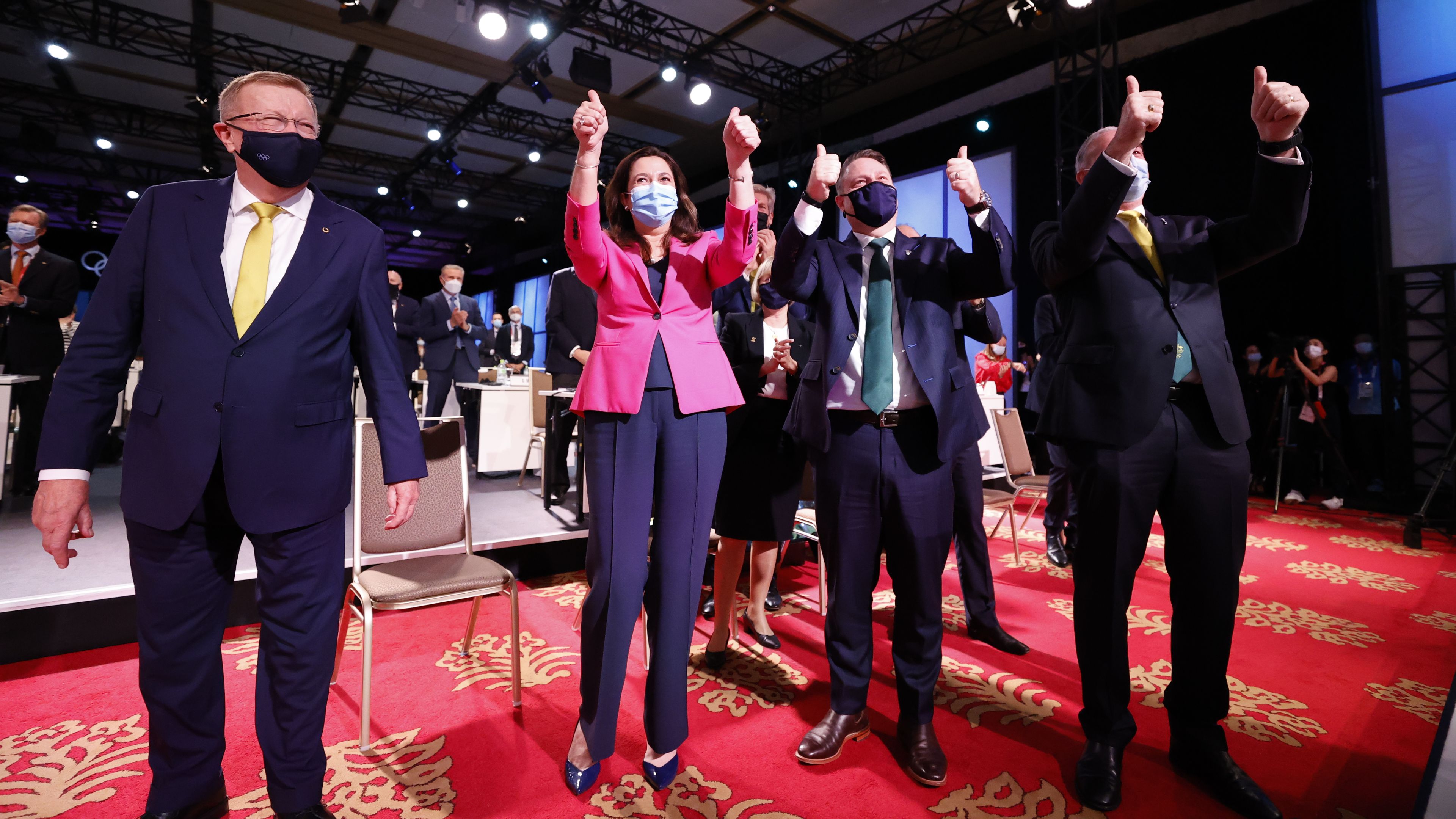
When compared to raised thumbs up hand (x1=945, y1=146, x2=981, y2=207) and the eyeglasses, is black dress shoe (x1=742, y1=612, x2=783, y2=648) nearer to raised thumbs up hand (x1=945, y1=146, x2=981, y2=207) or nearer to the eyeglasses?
raised thumbs up hand (x1=945, y1=146, x2=981, y2=207)

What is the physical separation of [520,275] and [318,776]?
18.0 metres

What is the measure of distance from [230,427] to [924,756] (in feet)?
5.98

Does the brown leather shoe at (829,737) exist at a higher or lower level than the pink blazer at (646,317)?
lower

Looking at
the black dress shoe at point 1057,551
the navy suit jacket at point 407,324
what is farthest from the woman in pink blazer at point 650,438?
the navy suit jacket at point 407,324

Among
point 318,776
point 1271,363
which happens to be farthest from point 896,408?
point 1271,363

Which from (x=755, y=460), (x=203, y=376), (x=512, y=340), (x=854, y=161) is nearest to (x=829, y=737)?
(x=755, y=460)

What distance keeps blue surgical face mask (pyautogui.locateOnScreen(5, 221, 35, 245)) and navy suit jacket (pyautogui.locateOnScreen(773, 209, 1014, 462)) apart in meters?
5.15

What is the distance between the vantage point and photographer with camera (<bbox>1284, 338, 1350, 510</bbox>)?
6.44m

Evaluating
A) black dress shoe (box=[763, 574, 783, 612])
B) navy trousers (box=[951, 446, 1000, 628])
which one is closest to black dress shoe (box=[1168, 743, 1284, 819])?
navy trousers (box=[951, 446, 1000, 628])

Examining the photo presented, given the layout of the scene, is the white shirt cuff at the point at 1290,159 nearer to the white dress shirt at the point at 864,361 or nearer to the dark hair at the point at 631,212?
the white dress shirt at the point at 864,361

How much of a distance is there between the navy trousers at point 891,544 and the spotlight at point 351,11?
7.08 m

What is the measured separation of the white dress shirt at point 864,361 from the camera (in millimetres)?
1822

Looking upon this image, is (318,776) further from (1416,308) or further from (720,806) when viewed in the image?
(1416,308)

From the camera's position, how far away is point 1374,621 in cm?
318
